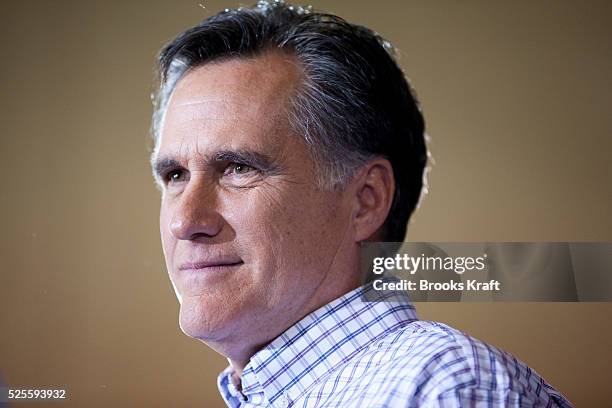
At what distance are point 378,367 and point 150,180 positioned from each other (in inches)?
40.6

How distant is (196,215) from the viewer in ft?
3.11

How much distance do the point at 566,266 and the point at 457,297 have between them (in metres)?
0.21

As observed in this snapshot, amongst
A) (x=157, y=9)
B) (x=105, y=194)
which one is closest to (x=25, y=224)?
(x=105, y=194)

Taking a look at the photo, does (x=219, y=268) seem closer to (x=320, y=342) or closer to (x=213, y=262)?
(x=213, y=262)

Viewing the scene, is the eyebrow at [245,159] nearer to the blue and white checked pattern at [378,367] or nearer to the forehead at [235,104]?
the forehead at [235,104]

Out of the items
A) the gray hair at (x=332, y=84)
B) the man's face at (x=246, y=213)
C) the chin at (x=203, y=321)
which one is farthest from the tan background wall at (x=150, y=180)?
the chin at (x=203, y=321)

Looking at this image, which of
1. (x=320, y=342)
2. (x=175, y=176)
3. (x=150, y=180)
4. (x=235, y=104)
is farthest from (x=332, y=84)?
(x=150, y=180)

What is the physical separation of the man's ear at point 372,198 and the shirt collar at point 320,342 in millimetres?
102

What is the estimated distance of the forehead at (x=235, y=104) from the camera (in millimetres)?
992

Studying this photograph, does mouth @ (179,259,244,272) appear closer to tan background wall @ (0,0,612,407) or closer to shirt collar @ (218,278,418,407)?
shirt collar @ (218,278,418,407)

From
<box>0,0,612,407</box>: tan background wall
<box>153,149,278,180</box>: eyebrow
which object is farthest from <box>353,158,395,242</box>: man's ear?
<box>0,0,612,407</box>: tan background wall

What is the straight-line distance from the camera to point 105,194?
1719 mm

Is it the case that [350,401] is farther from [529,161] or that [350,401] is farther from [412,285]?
[529,161]

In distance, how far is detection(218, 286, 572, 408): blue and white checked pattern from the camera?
695 mm
